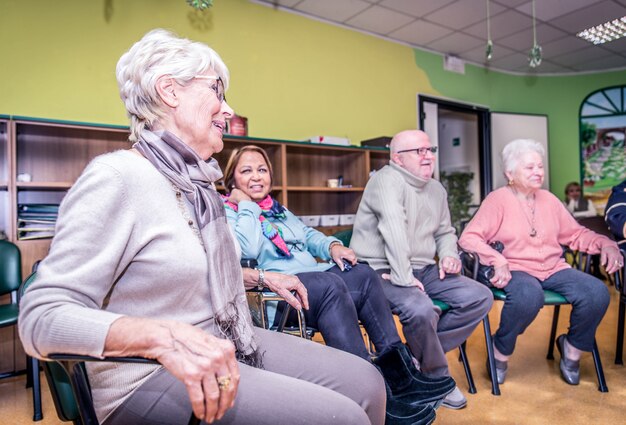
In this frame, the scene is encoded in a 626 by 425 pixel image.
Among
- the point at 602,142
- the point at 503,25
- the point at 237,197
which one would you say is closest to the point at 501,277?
the point at 237,197

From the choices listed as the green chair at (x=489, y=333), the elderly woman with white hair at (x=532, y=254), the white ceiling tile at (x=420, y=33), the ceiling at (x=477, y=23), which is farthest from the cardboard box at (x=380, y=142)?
the green chair at (x=489, y=333)

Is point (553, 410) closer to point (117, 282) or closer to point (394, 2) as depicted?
point (117, 282)

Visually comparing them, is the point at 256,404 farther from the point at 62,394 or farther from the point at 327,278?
the point at 327,278

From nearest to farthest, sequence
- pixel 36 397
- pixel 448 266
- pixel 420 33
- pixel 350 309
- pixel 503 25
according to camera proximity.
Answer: pixel 350 309 < pixel 36 397 < pixel 448 266 < pixel 503 25 < pixel 420 33

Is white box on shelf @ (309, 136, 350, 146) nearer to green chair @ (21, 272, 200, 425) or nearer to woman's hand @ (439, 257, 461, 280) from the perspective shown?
woman's hand @ (439, 257, 461, 280)

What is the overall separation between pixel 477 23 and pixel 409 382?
443 centimetres

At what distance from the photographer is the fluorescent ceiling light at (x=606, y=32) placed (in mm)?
4816

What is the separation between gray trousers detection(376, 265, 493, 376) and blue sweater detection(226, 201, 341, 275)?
36 cm

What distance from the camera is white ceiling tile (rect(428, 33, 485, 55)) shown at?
502 centimetres

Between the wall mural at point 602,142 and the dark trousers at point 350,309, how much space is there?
19.7 ft

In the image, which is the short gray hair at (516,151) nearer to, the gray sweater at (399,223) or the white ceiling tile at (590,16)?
the gray sweater at (399,223)

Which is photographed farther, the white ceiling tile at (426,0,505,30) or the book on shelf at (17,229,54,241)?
the white ceiling tile at (426,0,505,30)

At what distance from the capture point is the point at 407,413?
131cm

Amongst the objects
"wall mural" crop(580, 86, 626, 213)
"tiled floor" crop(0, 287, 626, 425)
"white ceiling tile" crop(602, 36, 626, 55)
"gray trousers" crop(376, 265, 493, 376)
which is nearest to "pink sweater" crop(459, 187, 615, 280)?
"gray trousers" crop(376, 265, 493, 376)
